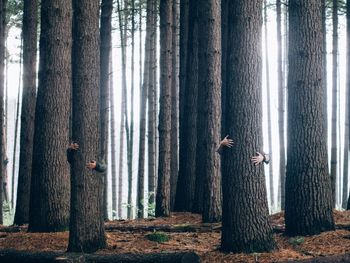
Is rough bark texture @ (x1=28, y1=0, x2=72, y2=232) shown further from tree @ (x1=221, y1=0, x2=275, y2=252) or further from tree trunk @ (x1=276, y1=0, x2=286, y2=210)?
tree trunk @ (x1=276, y1=0, x2=286, y2=210)

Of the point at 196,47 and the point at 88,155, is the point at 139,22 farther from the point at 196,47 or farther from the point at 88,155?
the point at 88,155

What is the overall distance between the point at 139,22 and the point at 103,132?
41.7 feet

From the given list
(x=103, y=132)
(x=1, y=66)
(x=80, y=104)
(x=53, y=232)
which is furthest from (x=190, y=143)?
(x=1, y=66)

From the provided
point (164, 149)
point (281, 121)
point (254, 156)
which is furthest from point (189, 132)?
point (281, 121)

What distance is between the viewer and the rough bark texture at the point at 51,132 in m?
11.3

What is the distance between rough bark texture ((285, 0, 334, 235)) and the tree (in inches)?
51.2

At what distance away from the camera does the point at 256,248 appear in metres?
8.95

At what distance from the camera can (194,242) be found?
1073 centimetres

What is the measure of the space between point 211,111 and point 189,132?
8.90 feet

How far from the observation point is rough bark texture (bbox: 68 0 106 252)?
30.5 ft

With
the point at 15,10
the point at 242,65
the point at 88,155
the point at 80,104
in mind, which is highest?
the point at 15,10

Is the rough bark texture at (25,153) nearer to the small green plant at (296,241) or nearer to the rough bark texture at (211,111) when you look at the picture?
the rough bark texture at (211,111)

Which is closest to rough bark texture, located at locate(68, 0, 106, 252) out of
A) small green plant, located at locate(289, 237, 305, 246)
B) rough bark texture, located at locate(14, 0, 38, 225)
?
small green plant, located at locate(289, 237, 305, 246)

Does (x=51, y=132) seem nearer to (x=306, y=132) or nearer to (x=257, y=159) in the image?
(x=257, y=159)
